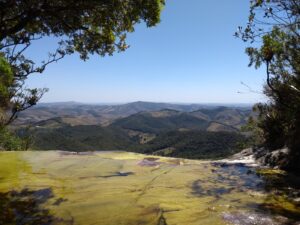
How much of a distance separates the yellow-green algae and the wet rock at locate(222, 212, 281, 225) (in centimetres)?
21

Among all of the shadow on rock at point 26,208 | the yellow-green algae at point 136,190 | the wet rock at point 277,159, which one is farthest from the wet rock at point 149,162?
the shadow on rock at point 26,208

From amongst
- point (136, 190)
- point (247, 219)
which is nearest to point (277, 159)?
point (136, 190)

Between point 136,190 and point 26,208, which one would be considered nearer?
point 26,208

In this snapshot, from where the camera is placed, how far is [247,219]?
7.48 meters

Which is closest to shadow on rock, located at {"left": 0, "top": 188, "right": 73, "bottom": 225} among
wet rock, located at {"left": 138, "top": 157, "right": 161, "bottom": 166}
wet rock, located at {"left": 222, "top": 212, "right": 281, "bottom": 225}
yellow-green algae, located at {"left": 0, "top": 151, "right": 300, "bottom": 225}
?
yellow-green algae, located at {"left": 0, "top": 151, "right": 300, "bottom": 225}

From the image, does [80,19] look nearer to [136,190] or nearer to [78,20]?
[78,20]

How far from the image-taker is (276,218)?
753 cm

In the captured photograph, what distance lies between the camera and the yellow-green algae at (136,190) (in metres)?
8.09

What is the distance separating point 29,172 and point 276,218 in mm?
10110

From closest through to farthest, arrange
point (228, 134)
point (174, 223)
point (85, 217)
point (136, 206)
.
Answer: point (174, 223), point (85, 217), point (136, 206), point (228, 134)

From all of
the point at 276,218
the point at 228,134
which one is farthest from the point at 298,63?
the point at 228,134

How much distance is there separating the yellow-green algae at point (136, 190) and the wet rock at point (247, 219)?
0.21 m

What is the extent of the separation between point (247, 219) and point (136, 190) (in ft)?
13.4

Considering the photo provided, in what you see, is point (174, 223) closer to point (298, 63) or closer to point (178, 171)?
point (178, 171)
